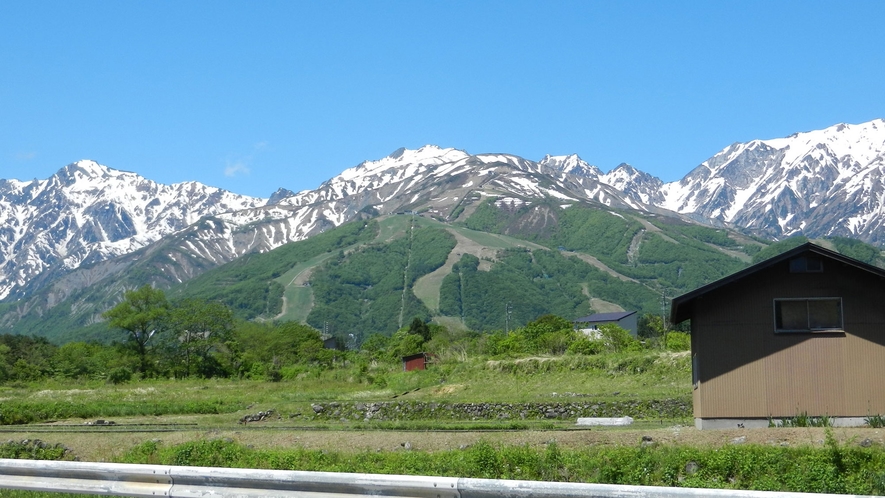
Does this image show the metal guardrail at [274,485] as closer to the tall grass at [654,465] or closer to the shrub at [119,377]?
the tall grass at [654,465]

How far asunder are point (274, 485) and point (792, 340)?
63.9 ft

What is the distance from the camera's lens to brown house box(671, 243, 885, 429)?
85.9 feet

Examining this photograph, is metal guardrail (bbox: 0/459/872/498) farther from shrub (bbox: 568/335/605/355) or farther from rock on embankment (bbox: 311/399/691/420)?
shrub (bbox: 568/335/605/355)

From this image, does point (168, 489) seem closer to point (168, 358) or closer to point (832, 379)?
point (832, 379)

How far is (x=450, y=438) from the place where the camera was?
23484mm

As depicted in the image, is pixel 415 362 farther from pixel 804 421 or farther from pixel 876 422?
pixel 876 422

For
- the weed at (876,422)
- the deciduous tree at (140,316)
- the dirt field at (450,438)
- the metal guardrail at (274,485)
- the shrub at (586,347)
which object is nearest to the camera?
the metal guardrail at (274,485)

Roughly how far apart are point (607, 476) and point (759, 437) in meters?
5.79

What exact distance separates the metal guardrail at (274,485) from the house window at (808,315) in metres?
17.8

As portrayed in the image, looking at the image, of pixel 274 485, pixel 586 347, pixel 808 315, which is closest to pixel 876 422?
pixel 808 315

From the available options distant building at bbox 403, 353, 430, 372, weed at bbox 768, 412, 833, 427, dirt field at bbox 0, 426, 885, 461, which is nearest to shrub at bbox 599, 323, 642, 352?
distant building at bbox 403, 353, 430, 372

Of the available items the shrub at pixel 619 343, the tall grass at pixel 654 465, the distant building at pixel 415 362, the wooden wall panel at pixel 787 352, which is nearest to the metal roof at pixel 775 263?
the wooden wall panel at pixel 787 352

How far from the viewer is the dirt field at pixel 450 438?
2030 centimetres

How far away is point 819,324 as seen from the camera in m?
26.7
